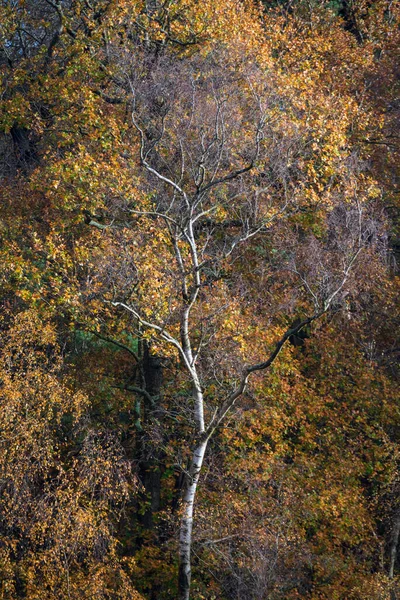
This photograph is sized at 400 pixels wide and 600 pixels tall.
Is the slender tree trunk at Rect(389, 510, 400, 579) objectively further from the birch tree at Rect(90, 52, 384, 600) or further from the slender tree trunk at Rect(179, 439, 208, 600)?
the slender tree trunk at Rect(179, 439, 208, 600)

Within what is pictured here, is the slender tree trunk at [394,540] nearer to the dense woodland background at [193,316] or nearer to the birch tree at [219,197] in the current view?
the dense woodland background at [193,316]

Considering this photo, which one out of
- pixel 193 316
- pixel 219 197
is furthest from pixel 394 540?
pixel 219 197

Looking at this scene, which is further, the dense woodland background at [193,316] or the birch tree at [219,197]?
the birch tree at [219,197]

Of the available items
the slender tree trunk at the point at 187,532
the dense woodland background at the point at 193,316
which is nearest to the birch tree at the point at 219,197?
the dense woodland background at the point at 193,316

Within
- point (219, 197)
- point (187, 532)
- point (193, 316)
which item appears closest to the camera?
point (187, 532)

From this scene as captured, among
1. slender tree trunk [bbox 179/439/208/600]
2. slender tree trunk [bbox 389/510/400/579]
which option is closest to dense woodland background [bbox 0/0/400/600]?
slender tree trunk [bbox 179/439/208/600]

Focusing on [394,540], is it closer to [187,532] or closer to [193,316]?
[187,532]
